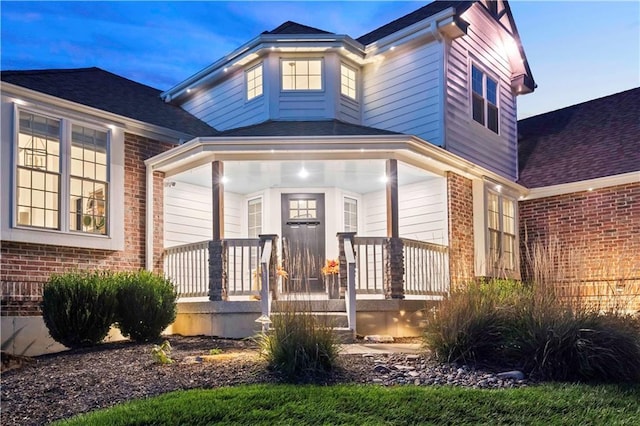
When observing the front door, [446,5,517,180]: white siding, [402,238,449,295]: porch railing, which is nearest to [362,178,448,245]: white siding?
[446,5,517,180]: white siding

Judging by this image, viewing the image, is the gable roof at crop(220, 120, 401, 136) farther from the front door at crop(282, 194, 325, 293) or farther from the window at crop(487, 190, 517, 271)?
the window at crop(487, 190, 517, 271)

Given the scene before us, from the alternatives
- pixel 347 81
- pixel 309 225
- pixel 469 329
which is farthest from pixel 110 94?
pixel 469 329

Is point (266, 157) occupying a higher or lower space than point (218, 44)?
lower

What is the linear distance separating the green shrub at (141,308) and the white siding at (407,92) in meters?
6.35

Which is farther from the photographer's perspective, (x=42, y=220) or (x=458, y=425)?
(x=42, y=220)

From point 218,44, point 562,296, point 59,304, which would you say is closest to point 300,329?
point 562,296

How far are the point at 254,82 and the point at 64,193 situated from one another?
517 centimetres

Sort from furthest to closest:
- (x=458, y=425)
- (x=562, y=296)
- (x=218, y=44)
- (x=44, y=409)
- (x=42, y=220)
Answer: (x=218, y=44) < (x=42, y=220) < (x=562, y=296) < (x=44, y=409) < (x=458, y=425)

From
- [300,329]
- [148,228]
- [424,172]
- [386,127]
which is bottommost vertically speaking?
[300,329]

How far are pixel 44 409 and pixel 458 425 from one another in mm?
3503

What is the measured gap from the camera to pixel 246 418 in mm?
4688

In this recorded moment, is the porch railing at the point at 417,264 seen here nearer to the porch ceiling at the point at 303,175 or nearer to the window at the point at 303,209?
the porch ceiling at the point at 303,175

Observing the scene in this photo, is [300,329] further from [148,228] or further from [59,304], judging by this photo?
[148,228]

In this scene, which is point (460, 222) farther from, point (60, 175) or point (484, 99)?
point (60, 175)
